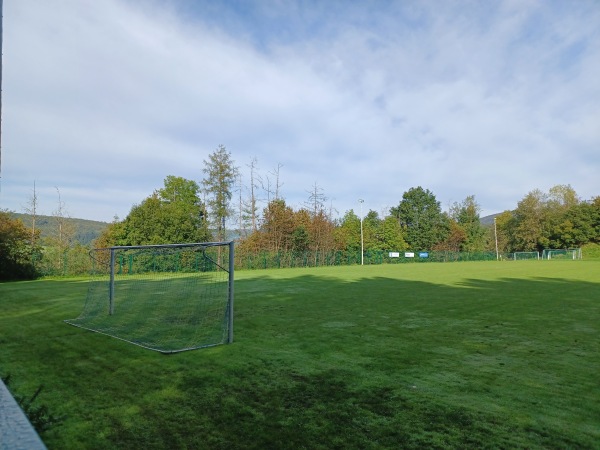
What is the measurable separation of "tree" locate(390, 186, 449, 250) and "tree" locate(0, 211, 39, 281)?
2235 inches

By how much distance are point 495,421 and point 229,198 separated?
147ft

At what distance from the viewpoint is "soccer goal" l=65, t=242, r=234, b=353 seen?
692 cm

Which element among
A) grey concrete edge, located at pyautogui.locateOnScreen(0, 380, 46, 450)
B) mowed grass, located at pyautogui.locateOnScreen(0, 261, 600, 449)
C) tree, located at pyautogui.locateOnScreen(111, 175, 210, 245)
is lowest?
mowed grass, located at pyautogui.locateOnScreen(0, 261, 600, 449)

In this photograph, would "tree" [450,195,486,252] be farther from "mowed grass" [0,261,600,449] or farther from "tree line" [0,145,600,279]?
"mowed grass" [0,261,600,449]

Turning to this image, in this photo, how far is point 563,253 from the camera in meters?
61.4

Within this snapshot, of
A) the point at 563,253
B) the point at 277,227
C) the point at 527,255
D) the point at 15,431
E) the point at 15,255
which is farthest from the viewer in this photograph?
the point at 527,255

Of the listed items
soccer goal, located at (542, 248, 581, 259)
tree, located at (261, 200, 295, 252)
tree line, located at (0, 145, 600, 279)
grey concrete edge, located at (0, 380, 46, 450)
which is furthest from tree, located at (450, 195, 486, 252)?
A: grey concrete edge, located at (0, 380, 46, 450)

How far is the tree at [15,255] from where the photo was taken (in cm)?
2298

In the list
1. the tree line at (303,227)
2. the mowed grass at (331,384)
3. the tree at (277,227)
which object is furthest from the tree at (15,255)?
the tree at (277,227)

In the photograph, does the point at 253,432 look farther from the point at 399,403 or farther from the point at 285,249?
the point at 285,249

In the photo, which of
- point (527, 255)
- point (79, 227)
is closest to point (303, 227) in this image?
point (79, 227)

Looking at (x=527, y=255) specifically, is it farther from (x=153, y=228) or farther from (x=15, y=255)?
(x=15, y=255)

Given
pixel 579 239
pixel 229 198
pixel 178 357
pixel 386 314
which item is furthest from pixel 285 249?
pixel 579 239

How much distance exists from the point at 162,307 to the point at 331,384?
769 centimetres
